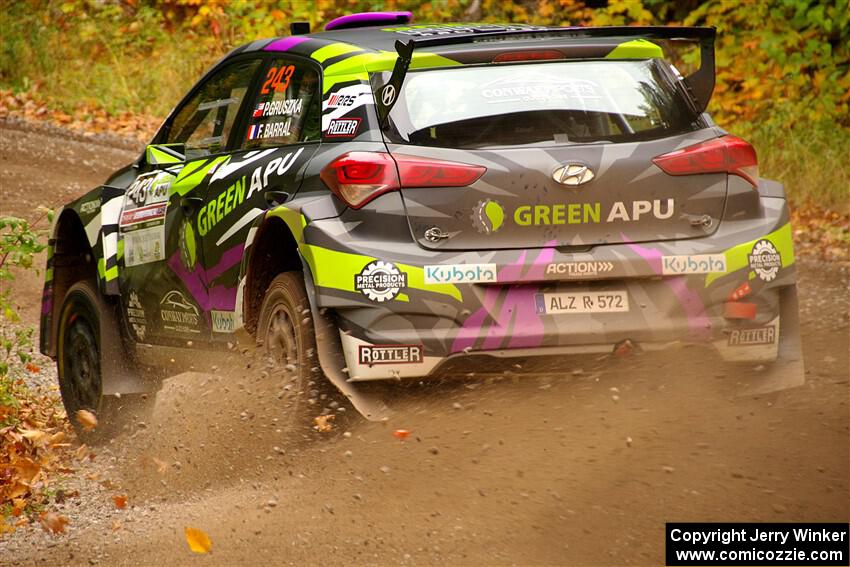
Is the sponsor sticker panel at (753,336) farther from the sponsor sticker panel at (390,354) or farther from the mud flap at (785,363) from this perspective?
the sponsor sticker panel at (390,354)

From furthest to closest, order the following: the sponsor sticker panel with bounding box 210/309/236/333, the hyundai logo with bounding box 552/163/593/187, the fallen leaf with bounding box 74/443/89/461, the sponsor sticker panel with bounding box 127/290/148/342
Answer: the fallen leaf with bounding box 74/443/89/461 → the sponsor sticker panel with bounding box 127/290/148/342 → the sponsor sticker panel with bounding box 210/309/236/333 → the hyundai logo with bounding box 552/163/593/187

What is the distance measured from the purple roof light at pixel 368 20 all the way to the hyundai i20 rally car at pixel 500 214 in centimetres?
96

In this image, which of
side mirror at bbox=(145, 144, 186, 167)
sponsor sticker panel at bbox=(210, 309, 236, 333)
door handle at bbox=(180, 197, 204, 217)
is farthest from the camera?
side mirror at bbox=(145, 144, 186, 167)

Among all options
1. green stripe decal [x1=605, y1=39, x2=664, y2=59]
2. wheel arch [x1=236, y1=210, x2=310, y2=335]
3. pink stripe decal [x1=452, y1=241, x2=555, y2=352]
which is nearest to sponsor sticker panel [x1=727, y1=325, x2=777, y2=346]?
pink stripe decal [x1=452, y1=241, x2=555, y2=352]

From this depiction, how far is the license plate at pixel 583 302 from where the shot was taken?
5.09 metres

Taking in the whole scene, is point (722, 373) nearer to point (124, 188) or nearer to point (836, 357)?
point (836, 357)

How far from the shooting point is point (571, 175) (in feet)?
16.9

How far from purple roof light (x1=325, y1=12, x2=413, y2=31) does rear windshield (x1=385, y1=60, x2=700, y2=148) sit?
1645 mm

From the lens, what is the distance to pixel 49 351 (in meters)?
7.82

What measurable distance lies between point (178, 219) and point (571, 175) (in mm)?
2248

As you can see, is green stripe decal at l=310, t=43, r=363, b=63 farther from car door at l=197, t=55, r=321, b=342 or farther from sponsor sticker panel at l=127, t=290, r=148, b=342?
sponsor sticker panel at l=127, t=290, r=148, b=342

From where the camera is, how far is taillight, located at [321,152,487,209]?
509 centimetres

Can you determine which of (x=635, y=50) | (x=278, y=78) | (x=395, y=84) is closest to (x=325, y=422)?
(x=395, y=84)

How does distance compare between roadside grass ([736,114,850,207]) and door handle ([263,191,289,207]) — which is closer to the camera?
door handle ([263,191,289,207])
